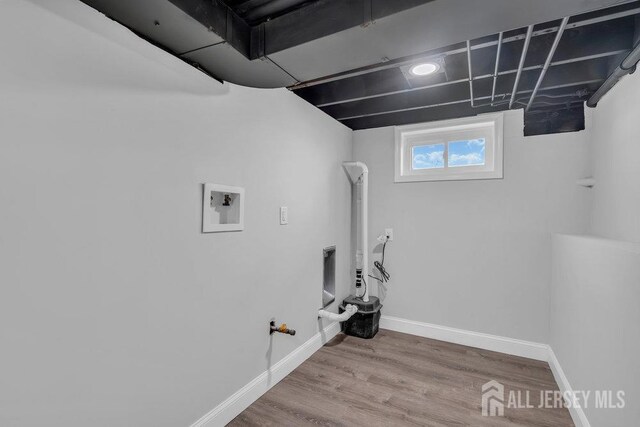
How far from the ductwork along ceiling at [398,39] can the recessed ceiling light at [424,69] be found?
5cm

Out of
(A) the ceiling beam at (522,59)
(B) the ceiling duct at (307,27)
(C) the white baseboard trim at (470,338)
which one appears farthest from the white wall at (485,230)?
(B) the ceiling duct at (307,27)

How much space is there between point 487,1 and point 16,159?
1780 millimetres

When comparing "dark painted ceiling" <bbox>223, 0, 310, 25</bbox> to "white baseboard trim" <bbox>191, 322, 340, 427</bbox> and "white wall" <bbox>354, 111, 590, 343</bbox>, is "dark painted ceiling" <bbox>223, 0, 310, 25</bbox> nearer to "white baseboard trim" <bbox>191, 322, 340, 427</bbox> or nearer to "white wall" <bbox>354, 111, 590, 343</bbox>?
"white wall" <bbox>354, 111, 590, 343</bbox>

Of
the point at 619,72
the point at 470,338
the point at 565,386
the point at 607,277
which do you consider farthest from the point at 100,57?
the point at 470,338

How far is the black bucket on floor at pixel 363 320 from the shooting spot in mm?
3051

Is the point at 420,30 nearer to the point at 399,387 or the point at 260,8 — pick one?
the point at 260,8

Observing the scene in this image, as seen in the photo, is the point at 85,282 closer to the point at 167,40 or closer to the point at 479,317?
the point at 167,40

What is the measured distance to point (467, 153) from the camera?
9.93ft

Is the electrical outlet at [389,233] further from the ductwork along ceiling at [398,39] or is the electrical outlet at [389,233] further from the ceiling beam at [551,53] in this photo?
the ceiling beam at [551,53]

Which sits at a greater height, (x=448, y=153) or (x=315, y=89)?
(x=315, y=89)

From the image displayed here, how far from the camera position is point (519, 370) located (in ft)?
8.11

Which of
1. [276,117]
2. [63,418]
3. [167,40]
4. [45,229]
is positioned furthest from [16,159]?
[276,117]

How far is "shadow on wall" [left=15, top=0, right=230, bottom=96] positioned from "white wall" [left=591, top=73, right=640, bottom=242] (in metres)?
2.44

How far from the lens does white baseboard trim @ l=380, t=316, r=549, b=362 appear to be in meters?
2.68
